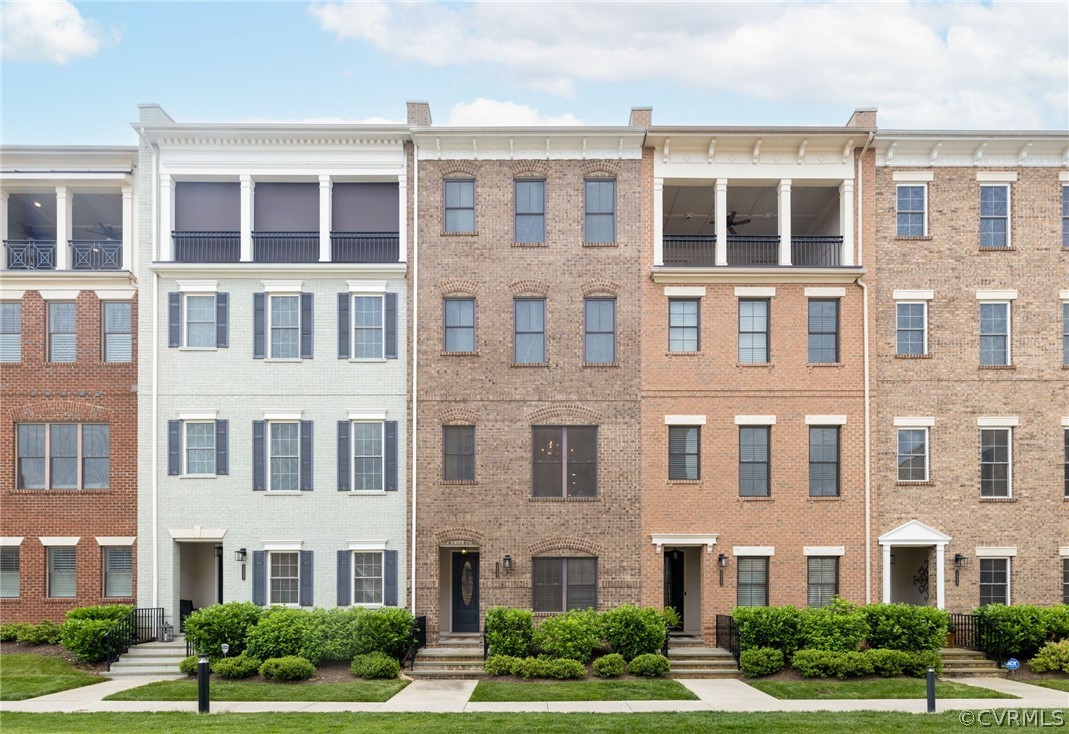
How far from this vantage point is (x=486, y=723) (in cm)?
1337

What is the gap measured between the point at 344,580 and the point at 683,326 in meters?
11.5

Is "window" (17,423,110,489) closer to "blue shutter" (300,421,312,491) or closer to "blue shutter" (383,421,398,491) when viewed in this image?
"blue shutter" (300,421,312,491)

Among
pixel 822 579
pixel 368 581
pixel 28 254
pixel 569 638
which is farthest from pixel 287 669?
pixel 28 254

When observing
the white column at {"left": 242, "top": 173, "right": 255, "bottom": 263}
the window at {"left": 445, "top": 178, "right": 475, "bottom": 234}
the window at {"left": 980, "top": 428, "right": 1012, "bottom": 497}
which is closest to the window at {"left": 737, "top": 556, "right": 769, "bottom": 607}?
the window at {"left": 980, "top": 428, "right": 1012, "bottom": 497}

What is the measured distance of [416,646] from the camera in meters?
18.8

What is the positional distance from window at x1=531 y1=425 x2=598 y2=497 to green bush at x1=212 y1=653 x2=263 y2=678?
797 centimetres

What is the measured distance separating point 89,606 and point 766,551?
18255 mm

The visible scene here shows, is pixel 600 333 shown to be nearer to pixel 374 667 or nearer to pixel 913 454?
pixel 913 454

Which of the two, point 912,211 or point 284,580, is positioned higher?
point 912,211

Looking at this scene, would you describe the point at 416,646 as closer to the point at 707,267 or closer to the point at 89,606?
the point at 89,606

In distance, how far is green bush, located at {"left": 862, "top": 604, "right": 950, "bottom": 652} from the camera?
1794 centimetres

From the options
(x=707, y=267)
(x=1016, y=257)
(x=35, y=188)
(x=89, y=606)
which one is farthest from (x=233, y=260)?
(x=1016, y=257)

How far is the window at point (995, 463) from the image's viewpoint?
20219mm

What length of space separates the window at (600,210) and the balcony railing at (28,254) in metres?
15.3
